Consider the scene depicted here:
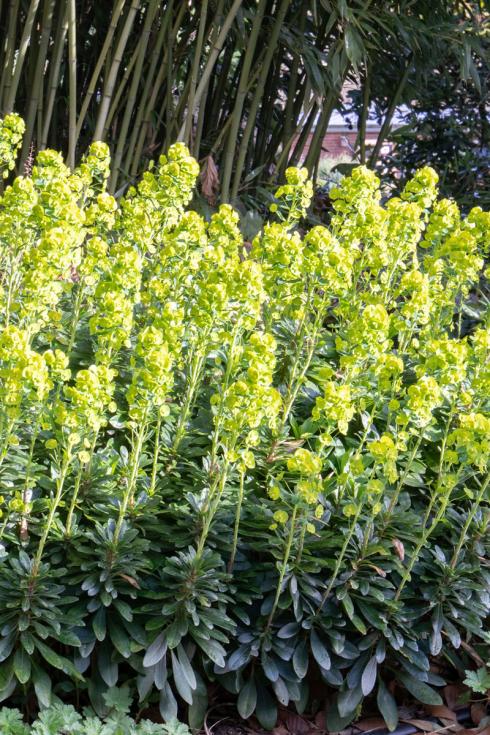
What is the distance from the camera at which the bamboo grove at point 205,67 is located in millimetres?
4332

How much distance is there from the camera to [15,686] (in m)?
2.04

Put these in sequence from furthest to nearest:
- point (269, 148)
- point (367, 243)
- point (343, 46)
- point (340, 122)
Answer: point (340, 122), point (269, 148), point (343, 46), point (367, 243)

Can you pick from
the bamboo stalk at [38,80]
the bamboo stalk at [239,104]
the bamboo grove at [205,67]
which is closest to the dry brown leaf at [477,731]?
the bamboo grove at [205,67]

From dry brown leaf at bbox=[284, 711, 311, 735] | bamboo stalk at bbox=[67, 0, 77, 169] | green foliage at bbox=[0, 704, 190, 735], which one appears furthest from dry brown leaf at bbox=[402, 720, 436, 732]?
bamboo stalk at bbox=[67, 0, 77, 169]

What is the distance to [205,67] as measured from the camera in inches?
170

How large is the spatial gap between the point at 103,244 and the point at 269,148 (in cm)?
331

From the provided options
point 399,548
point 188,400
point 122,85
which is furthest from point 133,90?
point 399,548

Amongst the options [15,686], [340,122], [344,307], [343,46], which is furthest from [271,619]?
[340,122]

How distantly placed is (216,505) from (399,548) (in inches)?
19.2

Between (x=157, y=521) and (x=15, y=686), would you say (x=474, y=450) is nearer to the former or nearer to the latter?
(x=157, y=521)

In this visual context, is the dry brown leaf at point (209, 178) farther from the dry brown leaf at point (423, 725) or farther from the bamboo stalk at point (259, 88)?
the dry brown leaf at point (423, 725)

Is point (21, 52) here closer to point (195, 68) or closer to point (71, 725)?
point (195, 68)

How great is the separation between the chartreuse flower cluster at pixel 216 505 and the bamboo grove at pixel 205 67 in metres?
1.96

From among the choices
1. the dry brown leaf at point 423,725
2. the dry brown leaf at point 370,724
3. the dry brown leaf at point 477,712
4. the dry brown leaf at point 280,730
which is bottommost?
the dry brown leaf at point 280,730
